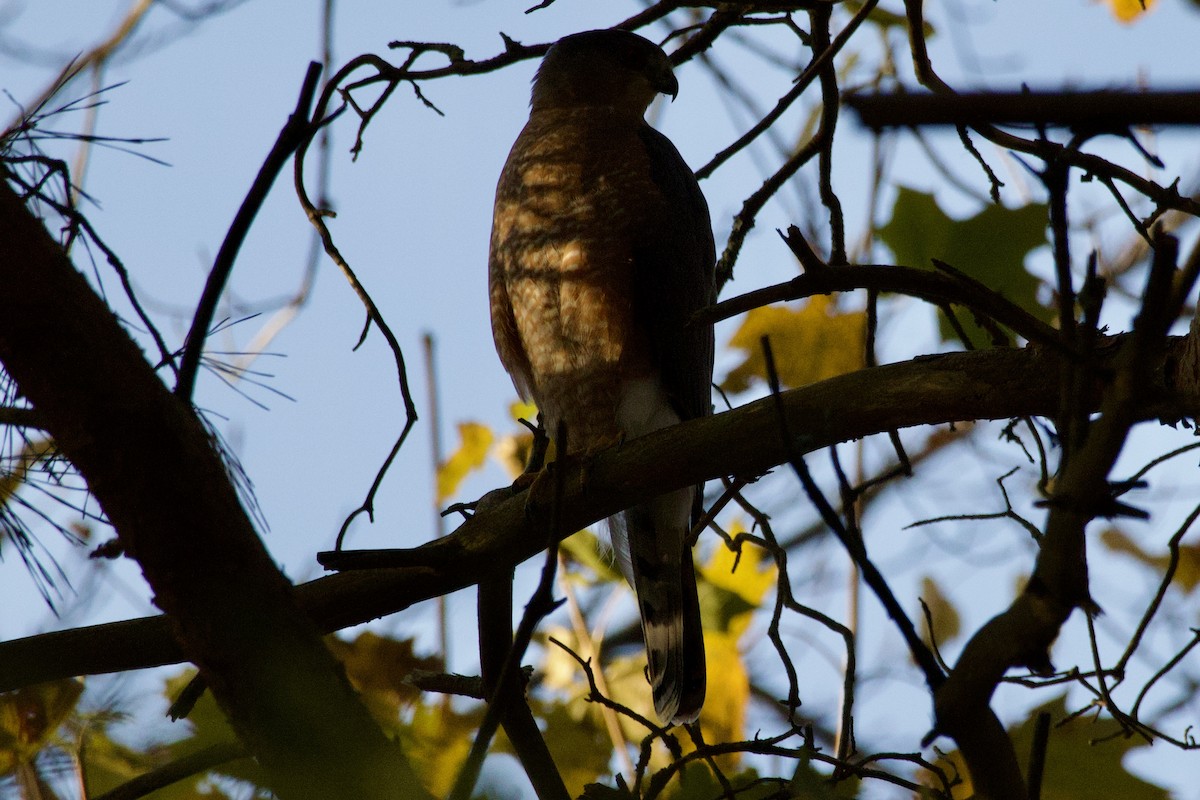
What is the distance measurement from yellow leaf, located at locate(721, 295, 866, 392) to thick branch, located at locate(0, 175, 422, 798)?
6.92 ft

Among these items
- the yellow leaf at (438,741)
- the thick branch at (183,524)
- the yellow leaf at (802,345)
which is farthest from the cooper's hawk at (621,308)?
the thick branch at (183,524)

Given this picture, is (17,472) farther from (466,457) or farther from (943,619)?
(943,619)

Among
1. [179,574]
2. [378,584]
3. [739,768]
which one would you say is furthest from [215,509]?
[739,768]

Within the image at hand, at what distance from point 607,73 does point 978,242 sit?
188 centimetres

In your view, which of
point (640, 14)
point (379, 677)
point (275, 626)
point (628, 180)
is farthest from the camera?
point (628, 180)

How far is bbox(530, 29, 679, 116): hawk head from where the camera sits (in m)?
4.17

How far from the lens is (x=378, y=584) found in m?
2.29

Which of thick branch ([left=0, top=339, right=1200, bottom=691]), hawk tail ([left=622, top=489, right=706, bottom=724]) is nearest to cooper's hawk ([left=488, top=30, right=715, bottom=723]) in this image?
hawk tail ([left=622, top=489, right=706, bottom=724])

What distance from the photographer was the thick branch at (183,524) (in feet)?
4.58

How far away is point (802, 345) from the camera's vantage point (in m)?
3.40

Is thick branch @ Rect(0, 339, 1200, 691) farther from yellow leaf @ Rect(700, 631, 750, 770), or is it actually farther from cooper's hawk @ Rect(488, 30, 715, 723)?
yellow leaf @ Rect(700, 631, 750, 770)

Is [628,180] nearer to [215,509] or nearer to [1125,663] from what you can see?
[1125,663]

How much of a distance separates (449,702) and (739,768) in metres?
0.82

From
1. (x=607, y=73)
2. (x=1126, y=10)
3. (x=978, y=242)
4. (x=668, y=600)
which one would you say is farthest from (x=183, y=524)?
(x=1126, y=10)
